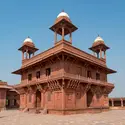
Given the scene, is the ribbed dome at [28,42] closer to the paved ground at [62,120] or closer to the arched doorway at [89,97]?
the arched doorway at [89,97]

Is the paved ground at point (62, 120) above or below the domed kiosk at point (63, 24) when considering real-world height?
below

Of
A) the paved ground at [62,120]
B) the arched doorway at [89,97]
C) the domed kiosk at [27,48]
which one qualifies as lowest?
the paved ground at [62,120]

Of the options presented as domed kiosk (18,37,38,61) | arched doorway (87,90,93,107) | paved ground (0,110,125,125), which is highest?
domed kiosk (18,37,38,61)

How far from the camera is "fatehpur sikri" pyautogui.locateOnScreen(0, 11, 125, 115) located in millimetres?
19766

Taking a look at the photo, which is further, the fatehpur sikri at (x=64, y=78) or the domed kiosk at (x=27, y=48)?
the domed kiosk at (x=27, y=48)

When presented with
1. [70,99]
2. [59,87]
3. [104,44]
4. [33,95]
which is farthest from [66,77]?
[104,44]

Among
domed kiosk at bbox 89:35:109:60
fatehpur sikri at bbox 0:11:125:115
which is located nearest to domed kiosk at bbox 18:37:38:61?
fatehpur sikri at bbox 0:11:125:115

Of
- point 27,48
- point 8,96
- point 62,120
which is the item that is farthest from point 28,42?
point 62,120

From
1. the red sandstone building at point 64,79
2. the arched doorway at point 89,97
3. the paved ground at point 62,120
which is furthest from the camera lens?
the arched doorway at point 89,97

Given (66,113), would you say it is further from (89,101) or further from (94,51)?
(94,51)

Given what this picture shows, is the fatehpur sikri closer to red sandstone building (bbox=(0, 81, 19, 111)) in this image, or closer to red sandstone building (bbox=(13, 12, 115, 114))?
red sandstone building (bbox=(13, 12, 115, 114))

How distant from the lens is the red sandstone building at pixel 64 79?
1972 cm

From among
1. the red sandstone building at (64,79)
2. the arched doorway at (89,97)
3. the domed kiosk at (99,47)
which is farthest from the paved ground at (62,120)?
→ the domed kiosk at (99,47)

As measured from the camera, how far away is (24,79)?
28.4 meters
